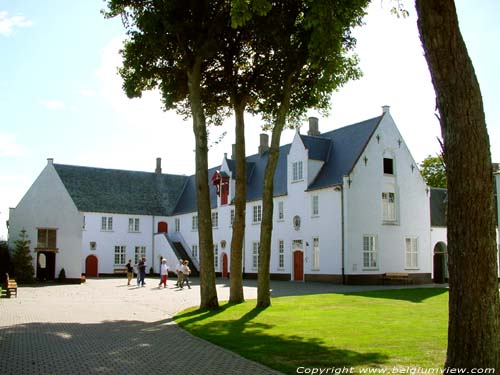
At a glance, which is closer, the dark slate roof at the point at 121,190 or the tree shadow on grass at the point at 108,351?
the tree shadow on grass at the point at 108,351

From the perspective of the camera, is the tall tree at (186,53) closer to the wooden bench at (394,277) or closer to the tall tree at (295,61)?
the tall tree at (295,61)

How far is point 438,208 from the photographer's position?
43938 mm

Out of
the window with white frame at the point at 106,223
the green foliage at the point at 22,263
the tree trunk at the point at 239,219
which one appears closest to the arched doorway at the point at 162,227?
the window with white frame at the point at 106,223

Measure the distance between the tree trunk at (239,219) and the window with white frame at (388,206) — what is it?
1891 cm

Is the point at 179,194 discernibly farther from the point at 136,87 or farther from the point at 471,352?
the point at 471,352

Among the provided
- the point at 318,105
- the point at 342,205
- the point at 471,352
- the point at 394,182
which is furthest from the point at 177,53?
the point at 394,182

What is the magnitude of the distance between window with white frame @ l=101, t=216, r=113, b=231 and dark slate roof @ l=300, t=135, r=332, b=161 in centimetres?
2482

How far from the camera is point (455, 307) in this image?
7547mm

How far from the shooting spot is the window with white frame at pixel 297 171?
41000 millimetres

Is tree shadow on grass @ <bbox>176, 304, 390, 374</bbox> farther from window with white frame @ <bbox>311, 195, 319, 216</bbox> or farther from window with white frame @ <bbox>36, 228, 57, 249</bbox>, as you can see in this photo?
window with white frame @ <bbox>36, 228, 57, 249</bbox>

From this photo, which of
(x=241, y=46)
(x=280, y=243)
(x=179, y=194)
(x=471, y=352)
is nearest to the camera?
(x=471, y=352)

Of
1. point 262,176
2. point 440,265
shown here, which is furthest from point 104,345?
point 262,176

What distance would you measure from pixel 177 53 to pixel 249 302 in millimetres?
9920

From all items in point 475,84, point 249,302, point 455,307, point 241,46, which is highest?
point 241,46
